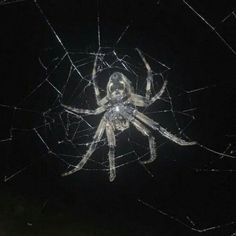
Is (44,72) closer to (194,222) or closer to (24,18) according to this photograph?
(24,18)

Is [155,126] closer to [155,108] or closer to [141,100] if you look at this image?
[141,100]

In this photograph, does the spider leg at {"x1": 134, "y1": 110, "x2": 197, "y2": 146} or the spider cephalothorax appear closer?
the spider cephalothorax

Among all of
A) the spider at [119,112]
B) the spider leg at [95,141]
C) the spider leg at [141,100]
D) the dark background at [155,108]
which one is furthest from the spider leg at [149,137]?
→ the dark background at [155,108]

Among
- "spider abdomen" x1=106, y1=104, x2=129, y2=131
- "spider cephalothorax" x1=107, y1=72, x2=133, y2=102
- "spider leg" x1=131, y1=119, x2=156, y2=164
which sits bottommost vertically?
"spider leg" x1=131, y1=119, x2=156, y2=164

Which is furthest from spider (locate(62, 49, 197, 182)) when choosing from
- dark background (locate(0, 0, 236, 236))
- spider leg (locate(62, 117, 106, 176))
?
dark background (locate(0, 0, 236, 236))

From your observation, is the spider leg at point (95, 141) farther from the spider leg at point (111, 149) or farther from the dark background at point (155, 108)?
the dark background at point (155, 108)

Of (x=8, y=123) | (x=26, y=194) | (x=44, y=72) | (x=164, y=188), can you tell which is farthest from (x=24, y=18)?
(x=164, y=188)

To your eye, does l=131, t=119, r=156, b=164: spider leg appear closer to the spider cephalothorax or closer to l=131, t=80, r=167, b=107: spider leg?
l=131, t=80, r=167, b=107: spider leg
